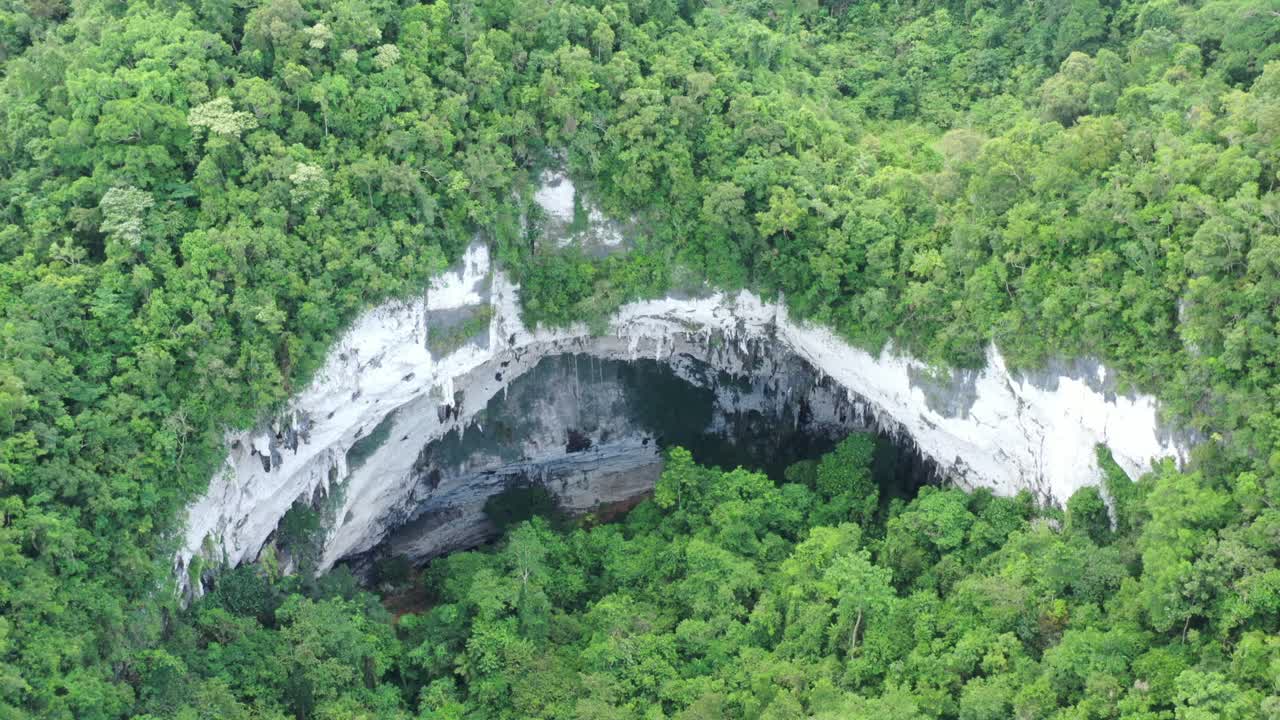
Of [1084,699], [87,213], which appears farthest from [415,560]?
[1084,699]

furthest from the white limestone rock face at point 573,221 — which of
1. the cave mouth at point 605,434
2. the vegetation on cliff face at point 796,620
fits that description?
the vegetation on cliff face at point 796,620

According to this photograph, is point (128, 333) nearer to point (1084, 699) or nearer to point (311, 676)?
point (311, 676)

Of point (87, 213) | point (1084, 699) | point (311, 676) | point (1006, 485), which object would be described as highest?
point (87, 213)

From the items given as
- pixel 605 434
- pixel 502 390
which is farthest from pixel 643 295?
pixel 605 434

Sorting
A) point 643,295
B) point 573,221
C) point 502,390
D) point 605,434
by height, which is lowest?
point 605,434

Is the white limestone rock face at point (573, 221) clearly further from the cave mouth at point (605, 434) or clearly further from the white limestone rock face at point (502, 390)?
the cave mouth at point (605, 434)

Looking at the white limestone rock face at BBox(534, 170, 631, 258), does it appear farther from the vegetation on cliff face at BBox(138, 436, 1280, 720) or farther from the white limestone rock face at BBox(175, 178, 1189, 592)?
the vegetation on cliff face at BBox(138, 436, 1280, 720)

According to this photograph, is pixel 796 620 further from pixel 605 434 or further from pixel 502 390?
pixel 502 390

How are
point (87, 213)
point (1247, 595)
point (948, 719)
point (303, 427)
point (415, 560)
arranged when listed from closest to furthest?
point (1247, 595)
point (948, 719)
point (87, 213)
point (303, 427)
point (415, 560)
